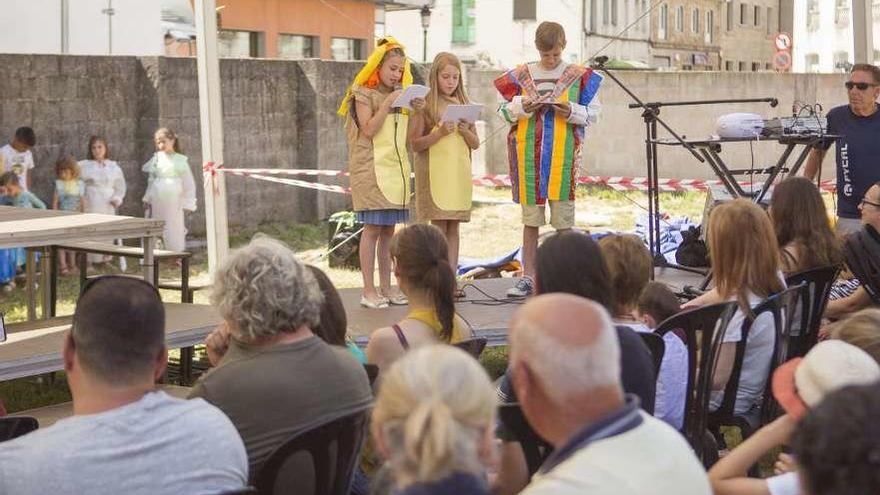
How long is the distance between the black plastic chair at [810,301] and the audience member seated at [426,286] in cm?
162

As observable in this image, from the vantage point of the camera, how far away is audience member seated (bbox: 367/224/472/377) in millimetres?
4199

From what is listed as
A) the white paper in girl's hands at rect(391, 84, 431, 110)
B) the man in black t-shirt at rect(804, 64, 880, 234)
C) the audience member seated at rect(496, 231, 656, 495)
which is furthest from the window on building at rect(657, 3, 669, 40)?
the audience member seated at rect(496, 231, 656, 495)

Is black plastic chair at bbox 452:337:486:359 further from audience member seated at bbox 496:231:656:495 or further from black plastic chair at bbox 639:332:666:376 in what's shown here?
black plastic chair at bbox 639:332:666:376

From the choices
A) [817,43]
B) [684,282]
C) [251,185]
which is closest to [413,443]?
[684,282]

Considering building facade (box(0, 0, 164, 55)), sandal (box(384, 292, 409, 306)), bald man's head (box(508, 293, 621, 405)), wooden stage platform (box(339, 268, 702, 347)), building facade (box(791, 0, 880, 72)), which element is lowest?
wooden stage platform (box(339, 268, 702, 347))

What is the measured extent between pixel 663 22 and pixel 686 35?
2.92 meters

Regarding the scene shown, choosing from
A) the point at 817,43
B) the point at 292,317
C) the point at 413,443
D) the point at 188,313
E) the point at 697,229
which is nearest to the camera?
the point at 413,443

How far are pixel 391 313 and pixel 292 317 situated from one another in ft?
11.4

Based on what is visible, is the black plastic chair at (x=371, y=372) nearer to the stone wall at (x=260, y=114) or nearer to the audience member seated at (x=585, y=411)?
the audience member seated at (x=585, y=411)

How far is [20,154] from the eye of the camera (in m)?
11.5

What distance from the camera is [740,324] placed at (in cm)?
469

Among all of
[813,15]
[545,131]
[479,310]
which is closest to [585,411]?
[479,310]

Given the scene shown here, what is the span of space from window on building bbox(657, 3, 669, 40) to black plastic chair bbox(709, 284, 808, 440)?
150ft

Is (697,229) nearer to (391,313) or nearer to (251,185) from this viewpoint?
(391,313)
